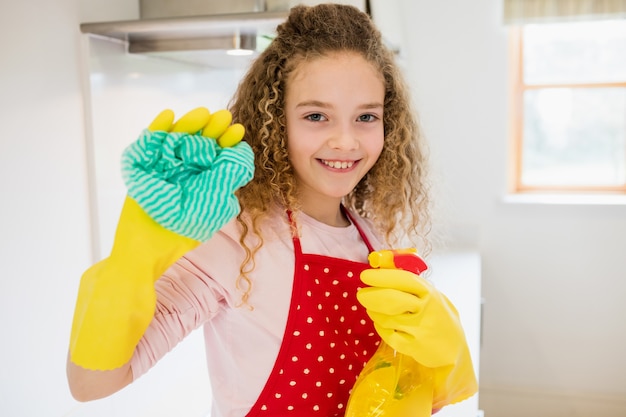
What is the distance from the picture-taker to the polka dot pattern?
3.12 ft

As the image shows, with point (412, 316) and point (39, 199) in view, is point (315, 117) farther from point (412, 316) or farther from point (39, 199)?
point (39, 199)

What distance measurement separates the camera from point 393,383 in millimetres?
902

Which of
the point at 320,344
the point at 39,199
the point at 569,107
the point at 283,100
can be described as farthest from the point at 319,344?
the point at 569,107

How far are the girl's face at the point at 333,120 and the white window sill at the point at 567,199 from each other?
82.2 inches

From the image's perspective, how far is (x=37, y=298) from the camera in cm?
127

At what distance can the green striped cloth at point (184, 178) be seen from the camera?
64 cm

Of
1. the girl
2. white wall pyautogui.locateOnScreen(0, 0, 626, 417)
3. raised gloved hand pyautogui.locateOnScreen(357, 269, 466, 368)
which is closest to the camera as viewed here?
raised gloved hand pyautogui.locateOnScreen(357, 269, 466, 368)

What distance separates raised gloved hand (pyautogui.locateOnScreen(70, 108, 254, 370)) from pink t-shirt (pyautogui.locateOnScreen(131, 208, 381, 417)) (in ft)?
0.40

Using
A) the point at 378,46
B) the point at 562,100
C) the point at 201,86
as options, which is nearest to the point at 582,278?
the point at 562,100

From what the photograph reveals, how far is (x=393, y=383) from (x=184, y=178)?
44cm

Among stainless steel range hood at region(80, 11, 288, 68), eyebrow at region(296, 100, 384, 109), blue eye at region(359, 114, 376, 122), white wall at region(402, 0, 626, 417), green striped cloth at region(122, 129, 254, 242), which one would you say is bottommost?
white wall at region(402, 0, 626, 417)

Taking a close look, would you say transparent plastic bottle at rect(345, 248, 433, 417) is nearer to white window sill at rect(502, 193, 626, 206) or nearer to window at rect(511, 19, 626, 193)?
white window sill at rect(502, 193, 626, 206)

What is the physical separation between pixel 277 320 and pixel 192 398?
72 cm

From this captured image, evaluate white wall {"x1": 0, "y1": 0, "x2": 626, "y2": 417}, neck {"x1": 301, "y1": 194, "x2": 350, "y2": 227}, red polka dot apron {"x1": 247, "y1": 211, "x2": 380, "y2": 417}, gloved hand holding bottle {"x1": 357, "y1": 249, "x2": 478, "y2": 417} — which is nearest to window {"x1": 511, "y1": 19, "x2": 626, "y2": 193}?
white wall {"x1": 0, "y1": 0, "x2": 626, "y2": 417}
